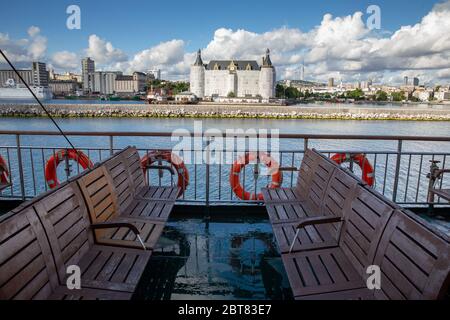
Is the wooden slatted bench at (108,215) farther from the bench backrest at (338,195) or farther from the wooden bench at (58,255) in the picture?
the bench backrest at (338,195)

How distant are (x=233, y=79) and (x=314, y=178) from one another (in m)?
107

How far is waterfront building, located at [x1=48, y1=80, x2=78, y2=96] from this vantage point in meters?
141

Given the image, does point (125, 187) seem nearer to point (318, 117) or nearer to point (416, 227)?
point (416, 227)

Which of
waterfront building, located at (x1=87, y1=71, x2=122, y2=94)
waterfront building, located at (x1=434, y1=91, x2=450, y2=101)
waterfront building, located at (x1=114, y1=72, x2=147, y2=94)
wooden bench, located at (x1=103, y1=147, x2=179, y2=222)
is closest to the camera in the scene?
wooden bench, located at (x1=103, y1=147, x2=179, y2=222)

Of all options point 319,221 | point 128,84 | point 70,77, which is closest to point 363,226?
point 319,221

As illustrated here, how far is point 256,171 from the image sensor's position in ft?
17.3

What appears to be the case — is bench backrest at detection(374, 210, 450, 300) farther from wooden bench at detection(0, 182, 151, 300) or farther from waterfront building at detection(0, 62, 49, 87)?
waterfront building at detection(0, 62, 49, 87)

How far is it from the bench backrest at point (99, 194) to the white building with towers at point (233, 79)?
4126 inches

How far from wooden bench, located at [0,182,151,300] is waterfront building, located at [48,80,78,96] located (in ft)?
501

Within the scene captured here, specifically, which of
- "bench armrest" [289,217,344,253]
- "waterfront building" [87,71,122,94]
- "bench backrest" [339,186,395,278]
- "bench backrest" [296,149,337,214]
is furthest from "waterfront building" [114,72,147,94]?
"bench backrest" [339,186,395,278]

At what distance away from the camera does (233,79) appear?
108 metres

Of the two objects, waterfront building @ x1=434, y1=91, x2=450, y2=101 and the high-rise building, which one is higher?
waterfront building @ x1=434, y1=91, x2=450, y2=101
